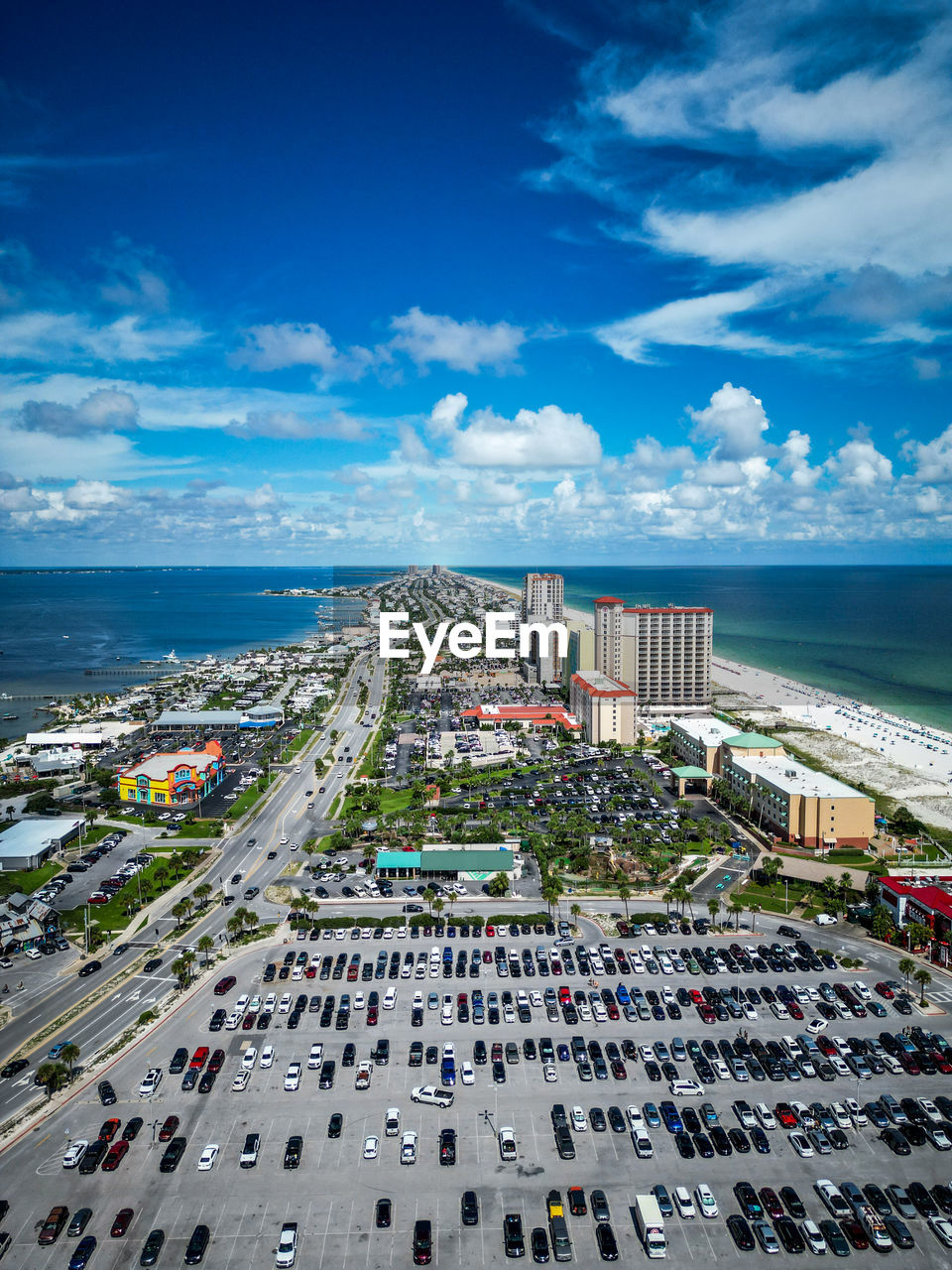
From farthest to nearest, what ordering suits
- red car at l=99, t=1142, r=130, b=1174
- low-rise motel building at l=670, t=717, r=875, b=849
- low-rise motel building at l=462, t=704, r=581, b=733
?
low-rise motel building at l=462, t=704, r=581, b=733 < low-rise motel building at l=670, t=717, r=875, b=849 < red car at l=99, t=1142, r=130, b=1174

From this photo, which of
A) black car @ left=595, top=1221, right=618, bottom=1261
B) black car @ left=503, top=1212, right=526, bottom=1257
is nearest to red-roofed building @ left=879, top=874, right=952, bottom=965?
black car @ left=595, top=1221, right=618, bottom=1261

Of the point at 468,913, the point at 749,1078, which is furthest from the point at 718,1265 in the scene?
the point at 468,913

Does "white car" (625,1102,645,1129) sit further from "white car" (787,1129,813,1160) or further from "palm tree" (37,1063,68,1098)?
"palm tree" (37,1063,68,1098)

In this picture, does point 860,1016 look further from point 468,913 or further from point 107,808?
point 107,808

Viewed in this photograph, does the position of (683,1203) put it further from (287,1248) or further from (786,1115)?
(287,1248)

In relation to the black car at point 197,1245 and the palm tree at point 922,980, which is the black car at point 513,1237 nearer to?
the black car at point 197,1245

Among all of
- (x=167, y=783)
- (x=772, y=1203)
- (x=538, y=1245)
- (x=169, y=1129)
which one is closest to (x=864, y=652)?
(x=167, y=783)
